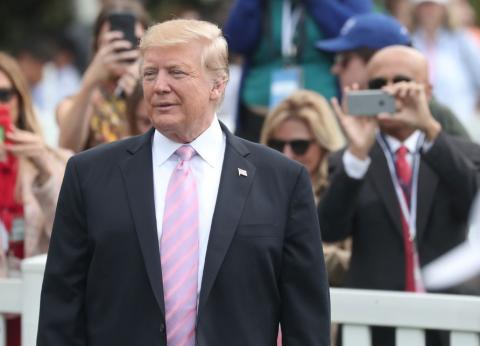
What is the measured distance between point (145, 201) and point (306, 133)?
2365mm

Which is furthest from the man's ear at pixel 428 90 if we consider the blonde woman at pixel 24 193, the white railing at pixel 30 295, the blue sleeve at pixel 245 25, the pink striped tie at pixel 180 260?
the pink striped tie at pixel 180 260

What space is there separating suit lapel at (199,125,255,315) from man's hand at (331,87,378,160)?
1.36m

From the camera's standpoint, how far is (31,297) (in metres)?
5.01

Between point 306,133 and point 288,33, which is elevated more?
point 288,33

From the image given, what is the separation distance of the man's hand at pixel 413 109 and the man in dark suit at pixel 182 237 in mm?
1396

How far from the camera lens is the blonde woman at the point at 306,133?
621cm

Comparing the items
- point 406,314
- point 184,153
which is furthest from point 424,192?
point 184,153

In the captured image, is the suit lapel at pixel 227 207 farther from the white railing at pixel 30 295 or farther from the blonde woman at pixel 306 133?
the blonde woman at pixel 306 133

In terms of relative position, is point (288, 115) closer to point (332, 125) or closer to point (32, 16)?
point (332, 125)

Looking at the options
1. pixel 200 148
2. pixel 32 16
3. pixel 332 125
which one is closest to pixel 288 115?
pixel 332 125

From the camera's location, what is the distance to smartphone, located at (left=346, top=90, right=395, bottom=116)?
18.0ft

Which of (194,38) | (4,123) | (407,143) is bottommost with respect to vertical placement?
(407,143)

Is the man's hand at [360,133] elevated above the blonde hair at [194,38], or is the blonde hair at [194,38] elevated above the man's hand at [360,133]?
the blonde hair at [194,38]

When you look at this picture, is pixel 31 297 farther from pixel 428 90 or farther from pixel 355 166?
pixel 428 90
